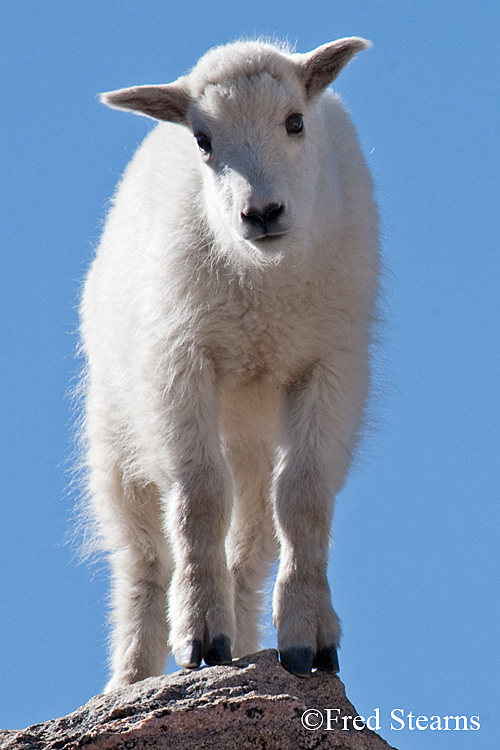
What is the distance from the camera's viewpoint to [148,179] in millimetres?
8266

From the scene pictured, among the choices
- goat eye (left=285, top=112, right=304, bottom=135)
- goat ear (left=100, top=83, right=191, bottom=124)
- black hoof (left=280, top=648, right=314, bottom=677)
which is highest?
goat ear (left=100, top=83, right=191, bottom=124)

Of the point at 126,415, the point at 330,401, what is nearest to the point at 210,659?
the point at 330,401

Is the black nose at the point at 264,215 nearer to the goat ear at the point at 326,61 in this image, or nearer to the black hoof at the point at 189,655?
the goat ear at the point at 326,61

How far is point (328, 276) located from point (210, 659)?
2.26 meters

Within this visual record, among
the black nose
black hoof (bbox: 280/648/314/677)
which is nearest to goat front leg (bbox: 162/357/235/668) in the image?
black hoof (bbox: 280/648/314/677)

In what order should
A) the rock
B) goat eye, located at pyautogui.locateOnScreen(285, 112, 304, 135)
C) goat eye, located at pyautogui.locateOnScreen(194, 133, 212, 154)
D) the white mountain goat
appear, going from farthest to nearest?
goat eye, located at pyautogui.locateOnScreen(194, 133, 212, 154), goat eye, located at pyautogui.locateOnScreen(285, 112, 304, 135), the white mountain goat, the rock

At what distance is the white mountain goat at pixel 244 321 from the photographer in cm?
680

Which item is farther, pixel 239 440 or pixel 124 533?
pixel 124 533

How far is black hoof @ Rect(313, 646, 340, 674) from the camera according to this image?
6.58 m

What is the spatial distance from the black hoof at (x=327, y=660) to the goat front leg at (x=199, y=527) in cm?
45

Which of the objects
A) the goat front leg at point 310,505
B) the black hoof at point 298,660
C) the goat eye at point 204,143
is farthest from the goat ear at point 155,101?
the black hoof at point 298,660

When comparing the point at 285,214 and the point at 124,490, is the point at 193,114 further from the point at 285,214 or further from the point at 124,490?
the point at 124,490

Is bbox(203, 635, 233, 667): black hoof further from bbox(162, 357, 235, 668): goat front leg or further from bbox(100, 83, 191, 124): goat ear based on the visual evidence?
bbox(100, 83, 191, 124): goat ear

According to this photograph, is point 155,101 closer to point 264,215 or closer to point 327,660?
point 264,215
